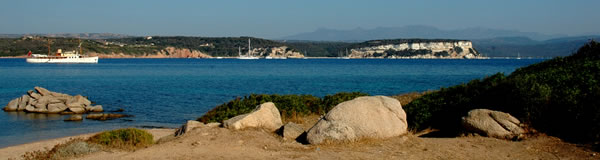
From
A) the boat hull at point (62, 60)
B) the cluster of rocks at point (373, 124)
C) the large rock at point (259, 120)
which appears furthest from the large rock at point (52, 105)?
the boat hull at point (62, 60)

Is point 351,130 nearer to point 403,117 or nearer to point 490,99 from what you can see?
point 403,117

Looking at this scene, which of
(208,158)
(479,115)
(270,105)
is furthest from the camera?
(270,105)

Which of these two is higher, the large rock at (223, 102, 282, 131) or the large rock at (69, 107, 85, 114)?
the large rock at (223, 102, 282, 131)

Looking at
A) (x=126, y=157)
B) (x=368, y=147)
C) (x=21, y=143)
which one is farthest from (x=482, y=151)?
(x=21, y=143)

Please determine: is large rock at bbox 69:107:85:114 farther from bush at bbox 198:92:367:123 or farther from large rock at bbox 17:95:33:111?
bush at bbox 198:92:367:123

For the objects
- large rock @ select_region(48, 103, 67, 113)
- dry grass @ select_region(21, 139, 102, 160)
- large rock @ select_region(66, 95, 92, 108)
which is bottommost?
large rock @ select_region(48, 103, 67, 113)

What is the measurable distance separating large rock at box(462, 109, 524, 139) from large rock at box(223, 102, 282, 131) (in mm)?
4826

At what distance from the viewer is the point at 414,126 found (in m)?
14.1

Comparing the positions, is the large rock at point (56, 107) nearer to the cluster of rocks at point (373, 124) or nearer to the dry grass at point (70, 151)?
the dry grass at point (70, 151)

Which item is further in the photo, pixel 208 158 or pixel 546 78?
pixel 546 78

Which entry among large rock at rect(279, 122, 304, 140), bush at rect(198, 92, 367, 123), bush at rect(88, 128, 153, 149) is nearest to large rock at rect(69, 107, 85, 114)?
bush at rect(198, 92, 367, 123)

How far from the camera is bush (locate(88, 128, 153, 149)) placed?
12430mm

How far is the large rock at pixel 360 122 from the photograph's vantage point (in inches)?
A: 467

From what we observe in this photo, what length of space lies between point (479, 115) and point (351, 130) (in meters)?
2.96
